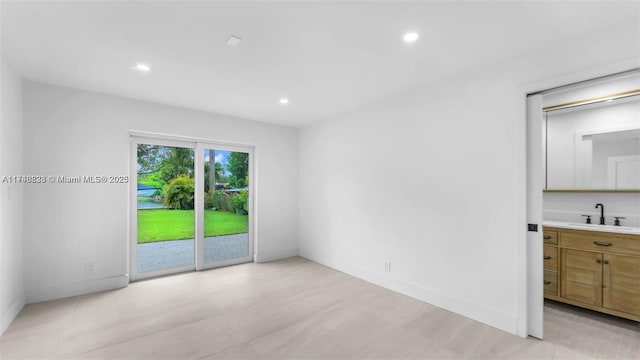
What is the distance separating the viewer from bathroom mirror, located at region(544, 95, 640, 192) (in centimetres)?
302

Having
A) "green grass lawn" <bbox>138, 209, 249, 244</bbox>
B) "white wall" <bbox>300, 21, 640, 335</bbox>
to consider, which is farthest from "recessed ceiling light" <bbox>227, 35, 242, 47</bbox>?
"green grass lawn" <bbox>138, 209, 249, 244</bbox>

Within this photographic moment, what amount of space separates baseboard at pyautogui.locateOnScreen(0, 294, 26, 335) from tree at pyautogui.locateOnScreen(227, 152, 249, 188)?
2.75m

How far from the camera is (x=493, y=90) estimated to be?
2.67 metres

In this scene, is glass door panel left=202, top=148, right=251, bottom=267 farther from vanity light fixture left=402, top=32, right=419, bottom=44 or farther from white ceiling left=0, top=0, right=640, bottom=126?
vanity light fixture left=402, top=32, right=419, bottom=44

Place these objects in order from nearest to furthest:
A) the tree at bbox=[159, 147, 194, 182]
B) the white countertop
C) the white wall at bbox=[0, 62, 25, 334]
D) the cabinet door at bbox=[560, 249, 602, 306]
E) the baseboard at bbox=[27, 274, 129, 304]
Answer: the white wall at bbox=[0, 62, 25, 334] < the white countertop < the cabinet door at bbox=[560, 249, 602, 306] < the baseboard at bbox=[27, 274, 129, 304] < the tree at bbox=[159, 147, 194, 182]

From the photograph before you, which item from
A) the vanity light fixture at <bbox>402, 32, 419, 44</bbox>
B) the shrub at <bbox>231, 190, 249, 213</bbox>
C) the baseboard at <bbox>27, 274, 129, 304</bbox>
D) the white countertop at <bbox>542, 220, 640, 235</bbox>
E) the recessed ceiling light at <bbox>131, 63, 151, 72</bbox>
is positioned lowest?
the baseboard at <bbox>27, 274, 129, 304</bbox>

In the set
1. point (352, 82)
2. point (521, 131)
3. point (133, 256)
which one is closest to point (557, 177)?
point (521, 131)

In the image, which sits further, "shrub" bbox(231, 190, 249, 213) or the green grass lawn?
"shrub" bbox(231, 190, 249, 213)

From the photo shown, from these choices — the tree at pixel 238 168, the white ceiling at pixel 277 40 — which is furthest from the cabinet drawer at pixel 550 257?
the tree at pixel 238 168

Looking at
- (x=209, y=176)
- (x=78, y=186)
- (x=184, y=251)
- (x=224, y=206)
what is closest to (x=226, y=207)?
(x=224, y=206)

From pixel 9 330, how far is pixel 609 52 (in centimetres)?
554

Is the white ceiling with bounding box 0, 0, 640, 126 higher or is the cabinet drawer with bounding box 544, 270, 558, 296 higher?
the white ceiling with bounding box 0, 0, 640, 126

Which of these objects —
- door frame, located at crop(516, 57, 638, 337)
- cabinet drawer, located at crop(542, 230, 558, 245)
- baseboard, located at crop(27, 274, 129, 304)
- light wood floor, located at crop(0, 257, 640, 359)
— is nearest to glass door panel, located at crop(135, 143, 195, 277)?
baseboard, located at crop(27, 274, 129, 304)

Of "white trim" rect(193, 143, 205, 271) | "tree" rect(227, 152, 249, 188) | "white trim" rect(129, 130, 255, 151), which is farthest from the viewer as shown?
"tree" rect(227, 152, 249, 188)
